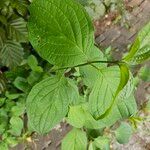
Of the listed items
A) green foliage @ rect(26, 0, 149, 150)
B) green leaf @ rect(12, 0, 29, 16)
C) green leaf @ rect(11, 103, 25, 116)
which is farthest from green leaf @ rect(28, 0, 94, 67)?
green leaf @ rect(11, 103, 25, 116)

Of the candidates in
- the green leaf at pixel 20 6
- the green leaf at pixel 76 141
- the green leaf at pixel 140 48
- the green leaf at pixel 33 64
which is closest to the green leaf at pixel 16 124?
the green leaf at pixel 33 64

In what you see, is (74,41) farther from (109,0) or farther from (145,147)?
(109,0)

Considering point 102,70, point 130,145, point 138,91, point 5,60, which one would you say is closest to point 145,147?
point 130,145

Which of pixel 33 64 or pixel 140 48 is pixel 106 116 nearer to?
pixel 140 48

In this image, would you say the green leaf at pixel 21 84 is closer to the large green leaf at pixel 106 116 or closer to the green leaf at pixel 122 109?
the large green leaf at pixel 106 116

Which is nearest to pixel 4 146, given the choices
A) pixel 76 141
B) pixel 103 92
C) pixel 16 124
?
pixel 16 124
